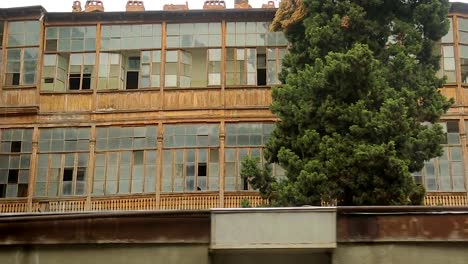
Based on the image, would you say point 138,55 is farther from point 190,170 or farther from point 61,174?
point 61,174

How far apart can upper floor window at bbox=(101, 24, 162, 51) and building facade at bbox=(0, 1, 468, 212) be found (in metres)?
0.04

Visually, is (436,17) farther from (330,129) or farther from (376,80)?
(330,129)

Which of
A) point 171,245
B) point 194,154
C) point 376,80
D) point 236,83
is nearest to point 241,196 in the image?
point 194,154

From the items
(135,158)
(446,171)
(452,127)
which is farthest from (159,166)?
(452,127)

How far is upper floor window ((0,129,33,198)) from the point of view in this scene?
78.9ft

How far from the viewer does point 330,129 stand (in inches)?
642

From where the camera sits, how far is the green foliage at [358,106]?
15.5 m

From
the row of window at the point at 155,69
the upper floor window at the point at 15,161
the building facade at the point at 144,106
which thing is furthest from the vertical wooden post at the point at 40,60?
the upper floor window at the point at 15,161

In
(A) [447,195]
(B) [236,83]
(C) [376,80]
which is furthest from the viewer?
(B) [236,83]

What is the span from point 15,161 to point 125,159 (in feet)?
12.8

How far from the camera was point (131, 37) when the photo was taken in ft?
83.5

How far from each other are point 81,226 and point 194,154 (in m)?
14.8

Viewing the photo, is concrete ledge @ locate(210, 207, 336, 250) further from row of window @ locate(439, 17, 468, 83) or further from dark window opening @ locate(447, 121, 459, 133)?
row of window @ locate(439, 17, 468, 83)

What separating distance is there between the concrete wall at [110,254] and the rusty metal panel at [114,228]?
88mm
